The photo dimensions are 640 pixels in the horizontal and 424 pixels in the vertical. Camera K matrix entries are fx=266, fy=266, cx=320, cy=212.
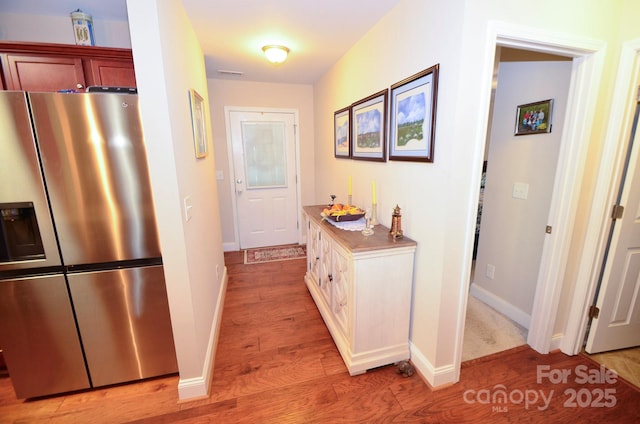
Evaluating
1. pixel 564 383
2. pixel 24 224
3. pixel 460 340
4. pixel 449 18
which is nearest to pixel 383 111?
pixel 449 18

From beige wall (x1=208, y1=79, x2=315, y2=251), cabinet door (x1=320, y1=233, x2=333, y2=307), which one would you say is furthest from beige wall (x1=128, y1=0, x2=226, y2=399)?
beige wall (x1=208, y1=79, x2=315, y2=251)

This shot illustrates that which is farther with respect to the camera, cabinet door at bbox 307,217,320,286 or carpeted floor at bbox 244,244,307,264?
carpeted floor at bbox 244,244,307,264

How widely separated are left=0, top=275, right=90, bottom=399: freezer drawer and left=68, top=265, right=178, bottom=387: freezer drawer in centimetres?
6

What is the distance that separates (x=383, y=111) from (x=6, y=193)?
2256 mm

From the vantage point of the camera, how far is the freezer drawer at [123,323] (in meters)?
1.52

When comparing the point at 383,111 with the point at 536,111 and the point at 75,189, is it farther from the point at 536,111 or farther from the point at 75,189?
the point at 75,189

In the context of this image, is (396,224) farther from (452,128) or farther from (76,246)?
(76,246)

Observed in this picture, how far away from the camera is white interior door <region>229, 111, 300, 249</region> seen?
3.80 meters

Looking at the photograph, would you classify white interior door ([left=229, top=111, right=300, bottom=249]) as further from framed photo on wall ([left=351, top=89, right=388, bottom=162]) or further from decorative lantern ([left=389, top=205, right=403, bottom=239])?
decorative lantern ([left=389, top=205, right=403, bottom=239])

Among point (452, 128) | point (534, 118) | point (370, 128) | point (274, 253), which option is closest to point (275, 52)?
point (370, 128)

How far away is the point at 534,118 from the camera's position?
2.04 meters

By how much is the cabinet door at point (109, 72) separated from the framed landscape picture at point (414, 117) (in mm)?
1805

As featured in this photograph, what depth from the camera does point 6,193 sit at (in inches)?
53.1

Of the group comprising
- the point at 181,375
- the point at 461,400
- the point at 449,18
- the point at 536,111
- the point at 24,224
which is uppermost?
the point at 449,18
